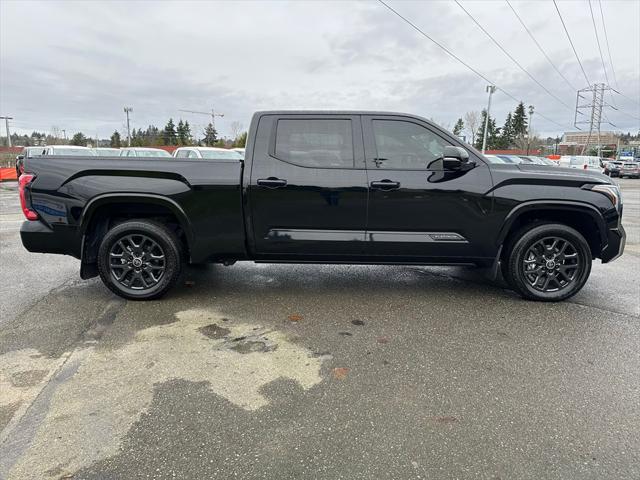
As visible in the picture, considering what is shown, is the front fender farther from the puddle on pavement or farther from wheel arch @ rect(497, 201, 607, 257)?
the puddle on pavement

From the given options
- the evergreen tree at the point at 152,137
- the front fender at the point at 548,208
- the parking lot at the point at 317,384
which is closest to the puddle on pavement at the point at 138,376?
the parking lot at the point at 317,384

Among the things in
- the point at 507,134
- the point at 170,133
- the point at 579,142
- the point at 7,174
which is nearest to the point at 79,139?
the point at 170,133

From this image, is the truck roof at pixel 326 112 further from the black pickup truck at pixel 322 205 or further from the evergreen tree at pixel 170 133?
the evergreen tree at pixel 170 133

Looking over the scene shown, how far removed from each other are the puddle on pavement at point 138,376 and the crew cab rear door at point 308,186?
3.46 ft

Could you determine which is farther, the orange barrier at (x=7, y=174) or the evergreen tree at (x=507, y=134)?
the evergreen tree at (x=507, y=134)

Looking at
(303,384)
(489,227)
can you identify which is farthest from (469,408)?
(489,227)

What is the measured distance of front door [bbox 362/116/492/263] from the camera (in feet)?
14.4

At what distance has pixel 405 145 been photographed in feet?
14.7

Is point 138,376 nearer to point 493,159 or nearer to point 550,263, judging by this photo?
point 550,263

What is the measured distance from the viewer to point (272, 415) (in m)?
2.68

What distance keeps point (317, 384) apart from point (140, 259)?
98.5 inches

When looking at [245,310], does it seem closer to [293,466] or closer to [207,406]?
[207,406]

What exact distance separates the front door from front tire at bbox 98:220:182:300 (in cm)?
203

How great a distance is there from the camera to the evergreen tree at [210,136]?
86938 mm
